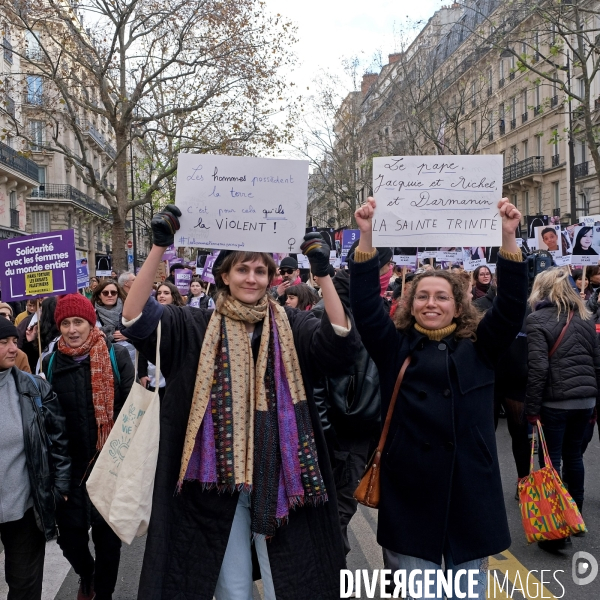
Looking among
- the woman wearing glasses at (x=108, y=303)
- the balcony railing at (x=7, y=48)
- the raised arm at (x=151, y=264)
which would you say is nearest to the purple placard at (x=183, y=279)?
the woman wearing glasses at (x=108, y=303)

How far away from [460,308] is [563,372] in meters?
2.17

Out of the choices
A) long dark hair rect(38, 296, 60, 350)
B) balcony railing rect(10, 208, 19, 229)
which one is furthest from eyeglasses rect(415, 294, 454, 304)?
balcony railing rect(10, 208, 19, 229)

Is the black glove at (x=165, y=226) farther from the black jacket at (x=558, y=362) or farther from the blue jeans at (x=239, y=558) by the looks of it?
the black jacket at (x=558, y=362)

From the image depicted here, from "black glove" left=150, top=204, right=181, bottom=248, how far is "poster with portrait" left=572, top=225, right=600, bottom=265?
773cm

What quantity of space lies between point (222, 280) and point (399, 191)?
0.95 metres

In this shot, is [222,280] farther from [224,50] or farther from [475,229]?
[224,50]

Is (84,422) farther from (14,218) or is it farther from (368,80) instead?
(368,80)

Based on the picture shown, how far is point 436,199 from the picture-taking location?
10.6ft

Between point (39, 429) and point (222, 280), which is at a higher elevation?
point (222, 280)

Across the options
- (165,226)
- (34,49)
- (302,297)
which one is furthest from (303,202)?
(34,49)

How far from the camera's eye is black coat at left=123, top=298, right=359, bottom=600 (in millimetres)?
2582

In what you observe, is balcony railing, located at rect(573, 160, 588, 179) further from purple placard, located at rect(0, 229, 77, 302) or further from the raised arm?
the raised arm

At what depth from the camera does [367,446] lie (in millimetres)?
4012

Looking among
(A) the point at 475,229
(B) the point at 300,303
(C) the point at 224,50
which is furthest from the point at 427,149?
(A) the point at 475,229
